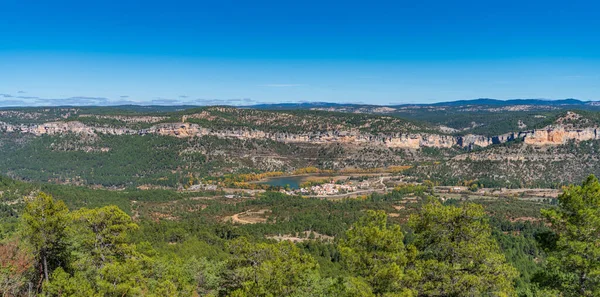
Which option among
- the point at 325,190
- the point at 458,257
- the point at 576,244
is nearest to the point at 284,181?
the point at 325,190

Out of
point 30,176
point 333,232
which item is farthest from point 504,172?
point 30,176

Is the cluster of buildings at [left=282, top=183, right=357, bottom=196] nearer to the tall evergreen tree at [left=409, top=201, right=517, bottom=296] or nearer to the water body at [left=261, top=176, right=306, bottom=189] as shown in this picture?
the water body at [left=261, top=176, right=306, bottom=189]

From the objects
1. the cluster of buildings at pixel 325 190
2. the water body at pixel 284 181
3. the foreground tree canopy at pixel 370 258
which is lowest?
the water body at pixel 284 181

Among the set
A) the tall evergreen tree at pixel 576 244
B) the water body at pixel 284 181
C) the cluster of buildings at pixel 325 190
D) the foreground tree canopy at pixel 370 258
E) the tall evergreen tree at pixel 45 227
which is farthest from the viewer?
the water body at pixel 284 181

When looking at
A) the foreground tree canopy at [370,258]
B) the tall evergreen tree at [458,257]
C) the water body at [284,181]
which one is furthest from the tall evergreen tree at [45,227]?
the water body at [284,181]

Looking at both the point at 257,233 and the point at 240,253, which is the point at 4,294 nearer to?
the point at 240,253

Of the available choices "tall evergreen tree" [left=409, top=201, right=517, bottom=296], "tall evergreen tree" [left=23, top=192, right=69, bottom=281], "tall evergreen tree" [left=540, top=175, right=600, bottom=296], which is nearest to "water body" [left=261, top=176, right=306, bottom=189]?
"tall evergreen tree" [left=23, top=192, right=69, bottom=281]

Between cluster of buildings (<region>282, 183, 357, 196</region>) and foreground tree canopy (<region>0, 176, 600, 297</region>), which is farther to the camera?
cluster of buildings (<region>282, 183, 357, 196</region>)

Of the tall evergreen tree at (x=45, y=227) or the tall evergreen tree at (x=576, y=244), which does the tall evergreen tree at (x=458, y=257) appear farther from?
the tall evergreen tree at (x=45, y=227)

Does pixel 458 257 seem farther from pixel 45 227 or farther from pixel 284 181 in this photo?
pixel 284 181
